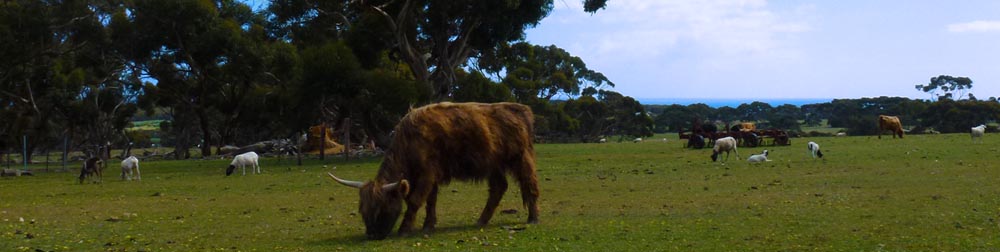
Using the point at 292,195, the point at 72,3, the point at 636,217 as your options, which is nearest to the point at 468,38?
the point at 72,3

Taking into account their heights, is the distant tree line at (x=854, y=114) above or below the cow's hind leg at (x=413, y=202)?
above

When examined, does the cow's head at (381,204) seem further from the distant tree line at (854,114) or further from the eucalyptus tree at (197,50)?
the distant tree line at (854,114)

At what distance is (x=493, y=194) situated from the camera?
11.8m

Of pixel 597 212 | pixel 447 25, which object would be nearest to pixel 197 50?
pixel 447 25

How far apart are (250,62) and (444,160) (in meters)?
34.2

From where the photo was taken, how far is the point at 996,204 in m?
12.6

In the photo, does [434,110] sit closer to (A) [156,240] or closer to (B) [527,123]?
(B) [527,123]

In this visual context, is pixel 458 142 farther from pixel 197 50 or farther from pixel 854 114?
pixel 854 114

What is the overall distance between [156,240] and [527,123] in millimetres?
5120

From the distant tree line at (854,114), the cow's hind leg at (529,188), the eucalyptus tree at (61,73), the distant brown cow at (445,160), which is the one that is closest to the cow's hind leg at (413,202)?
the distant brown cow at (445,160)

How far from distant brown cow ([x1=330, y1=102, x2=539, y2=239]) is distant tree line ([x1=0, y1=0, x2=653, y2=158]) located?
69.8 ft

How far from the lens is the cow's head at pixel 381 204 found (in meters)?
10.1

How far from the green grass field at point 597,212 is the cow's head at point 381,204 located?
0.70 ft

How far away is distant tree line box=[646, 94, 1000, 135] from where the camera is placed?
65438mm
